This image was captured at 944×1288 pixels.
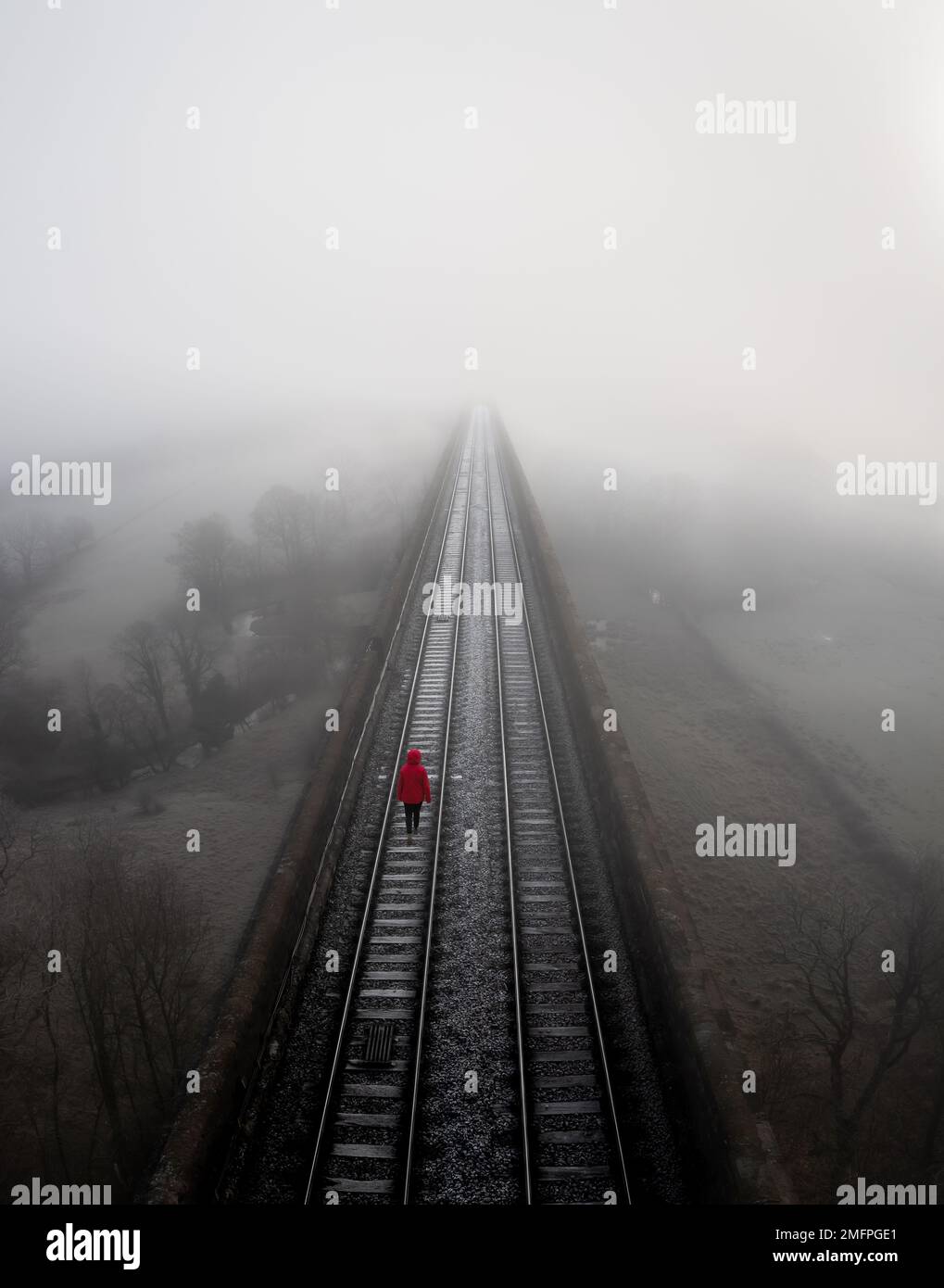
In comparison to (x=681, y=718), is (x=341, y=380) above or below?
above

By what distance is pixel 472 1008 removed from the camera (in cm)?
978

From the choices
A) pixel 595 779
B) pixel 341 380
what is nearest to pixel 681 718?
pixel 595 779

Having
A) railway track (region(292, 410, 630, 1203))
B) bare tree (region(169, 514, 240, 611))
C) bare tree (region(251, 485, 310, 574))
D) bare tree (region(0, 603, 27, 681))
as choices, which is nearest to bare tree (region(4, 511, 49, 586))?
bare tree (region(0, 603, 27, 681))

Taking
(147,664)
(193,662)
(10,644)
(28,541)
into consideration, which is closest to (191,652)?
(193,662)

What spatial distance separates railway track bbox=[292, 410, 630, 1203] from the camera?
7816 millimetres

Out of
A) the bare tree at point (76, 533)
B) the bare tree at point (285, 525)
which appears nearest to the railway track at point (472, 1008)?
the bare tree at point (285, 525)

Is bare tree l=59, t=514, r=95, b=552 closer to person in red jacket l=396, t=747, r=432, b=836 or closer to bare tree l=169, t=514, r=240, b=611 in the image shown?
bare tree l=169, t=514, r=240, b=611

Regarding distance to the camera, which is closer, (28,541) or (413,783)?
(413,783)

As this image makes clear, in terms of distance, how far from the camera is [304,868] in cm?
1108

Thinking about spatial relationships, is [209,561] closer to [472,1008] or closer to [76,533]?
[76,533]

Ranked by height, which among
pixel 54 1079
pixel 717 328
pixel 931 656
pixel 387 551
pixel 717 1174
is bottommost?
pixel 54 1079
